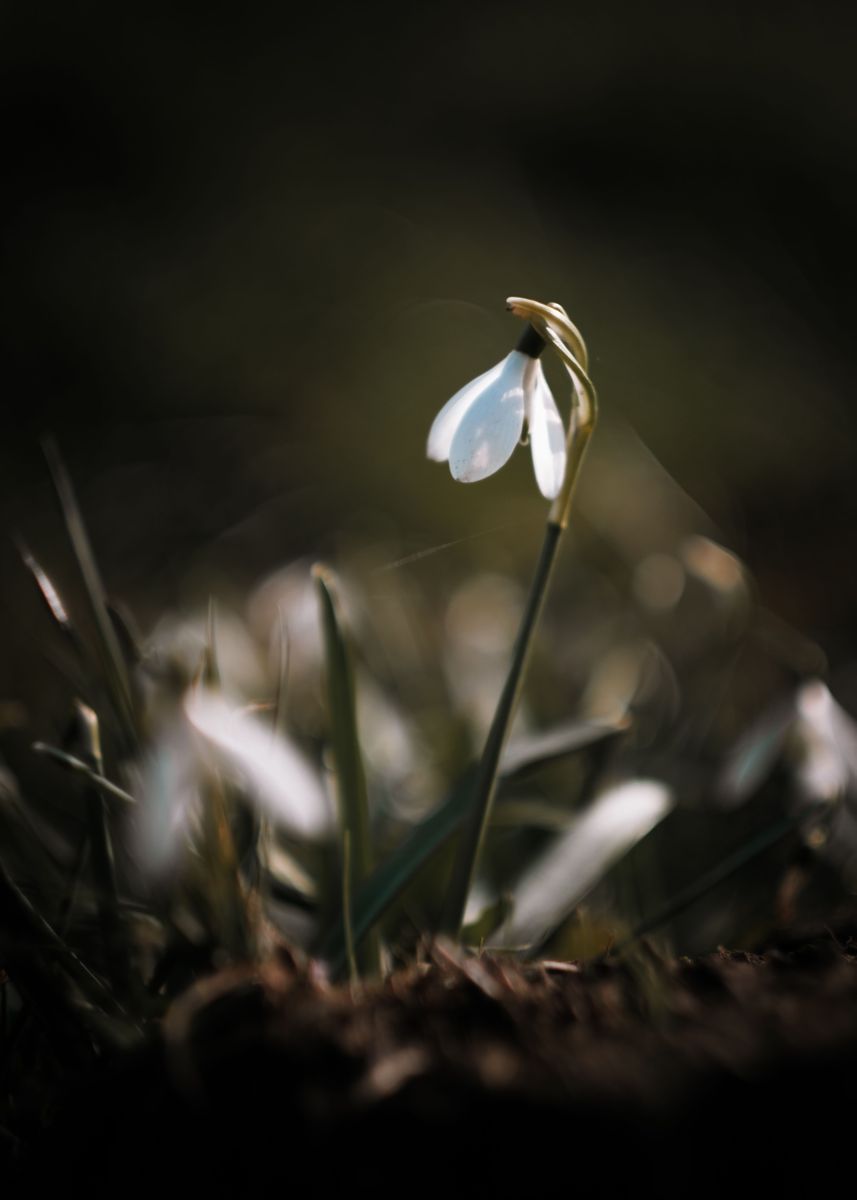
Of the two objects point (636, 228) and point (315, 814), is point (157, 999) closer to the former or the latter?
point (315, 814)

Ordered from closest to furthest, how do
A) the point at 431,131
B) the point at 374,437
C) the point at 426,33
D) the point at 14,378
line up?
1. the point at 374,437
2. the point at 14,378
3. the point at 431,131
4. the point at 426,33

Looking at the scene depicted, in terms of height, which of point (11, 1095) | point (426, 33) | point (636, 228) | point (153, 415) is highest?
point (426, 33)

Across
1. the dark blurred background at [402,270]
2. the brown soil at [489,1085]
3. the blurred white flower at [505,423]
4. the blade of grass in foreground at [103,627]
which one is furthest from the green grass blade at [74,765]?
the dark blurred background at [402,270]

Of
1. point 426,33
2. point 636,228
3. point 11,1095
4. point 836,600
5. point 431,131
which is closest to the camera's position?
point 11,1095

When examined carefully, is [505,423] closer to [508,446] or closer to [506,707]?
[508,446]

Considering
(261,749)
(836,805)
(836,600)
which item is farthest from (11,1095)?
(836,600)

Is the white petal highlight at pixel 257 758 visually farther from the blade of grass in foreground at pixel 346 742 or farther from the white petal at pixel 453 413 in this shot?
Result: the white petal at pixel 453 413
